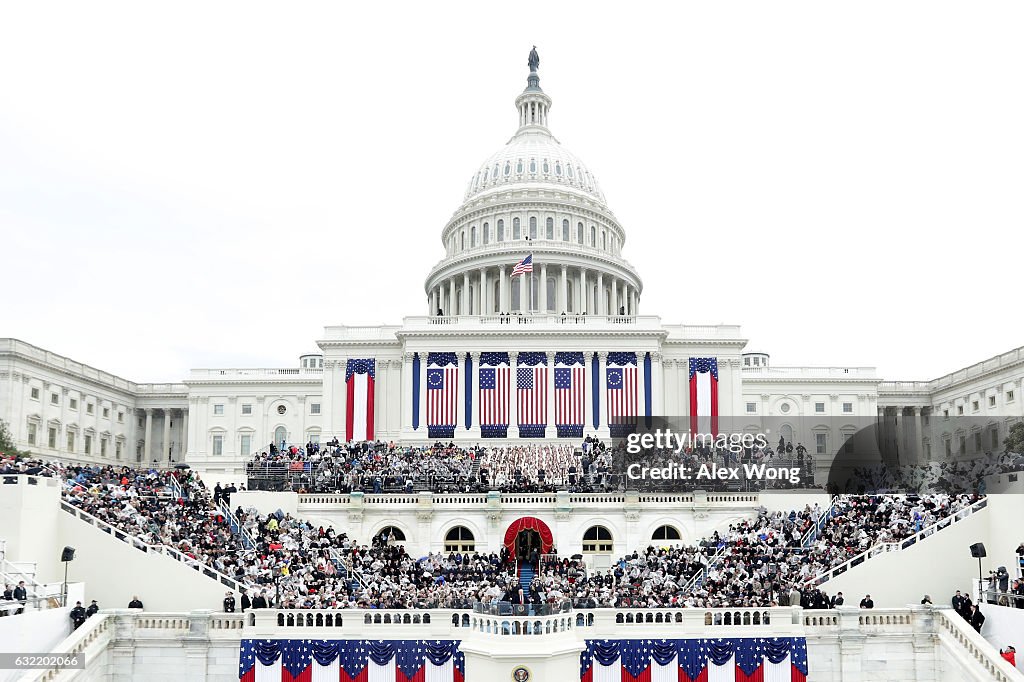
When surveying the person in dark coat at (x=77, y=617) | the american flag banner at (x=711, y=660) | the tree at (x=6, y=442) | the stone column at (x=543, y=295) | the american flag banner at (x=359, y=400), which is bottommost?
the american flag banner at (x=711, y=660)

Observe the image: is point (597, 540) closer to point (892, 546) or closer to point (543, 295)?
point (892, 546)

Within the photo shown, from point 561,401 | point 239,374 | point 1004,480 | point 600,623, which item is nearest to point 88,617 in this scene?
point 600,623

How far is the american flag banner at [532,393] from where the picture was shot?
74.1m

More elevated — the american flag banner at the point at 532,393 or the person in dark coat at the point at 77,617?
the american flag banner at the point at 532,393

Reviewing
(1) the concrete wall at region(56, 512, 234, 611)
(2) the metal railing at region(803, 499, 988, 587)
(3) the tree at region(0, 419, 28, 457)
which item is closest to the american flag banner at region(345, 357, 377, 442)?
(3) the tree at region(0, 419, 28, 457)

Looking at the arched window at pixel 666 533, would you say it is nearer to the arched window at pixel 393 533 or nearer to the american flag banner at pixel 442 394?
the arched window at pixel 393 533

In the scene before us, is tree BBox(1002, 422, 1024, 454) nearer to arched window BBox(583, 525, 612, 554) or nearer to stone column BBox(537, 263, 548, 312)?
arched window BBox(583, 525, 612, 554)

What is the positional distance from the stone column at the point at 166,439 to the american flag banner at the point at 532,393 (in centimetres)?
5009

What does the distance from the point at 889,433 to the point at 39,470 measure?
78418mm

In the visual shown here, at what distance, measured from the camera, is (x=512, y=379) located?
7544 cm

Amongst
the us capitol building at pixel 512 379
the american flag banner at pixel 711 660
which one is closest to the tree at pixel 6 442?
the us capitol building at pixel 512 379

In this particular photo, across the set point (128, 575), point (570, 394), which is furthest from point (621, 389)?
point (128, 575)

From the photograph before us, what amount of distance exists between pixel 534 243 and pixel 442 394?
26.5 meters

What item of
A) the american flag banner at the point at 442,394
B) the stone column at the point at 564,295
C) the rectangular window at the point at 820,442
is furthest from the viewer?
the stone column at the point at 564,295
